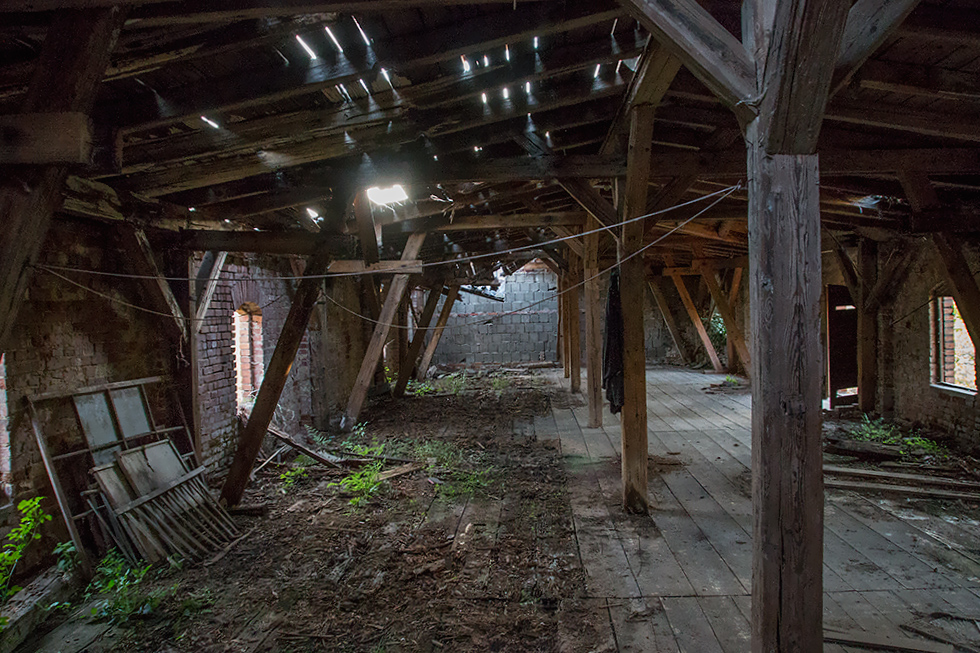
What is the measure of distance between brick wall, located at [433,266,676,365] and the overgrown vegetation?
26.6ft

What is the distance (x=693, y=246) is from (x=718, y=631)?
27.9 ft

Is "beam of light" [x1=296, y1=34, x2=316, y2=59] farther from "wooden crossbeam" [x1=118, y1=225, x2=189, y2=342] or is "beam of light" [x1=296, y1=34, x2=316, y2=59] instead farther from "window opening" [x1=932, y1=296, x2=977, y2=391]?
"window opening" [x1=932, y1=296, x2=977, y2=391]

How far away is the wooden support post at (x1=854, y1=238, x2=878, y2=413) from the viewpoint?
6812 millimetres

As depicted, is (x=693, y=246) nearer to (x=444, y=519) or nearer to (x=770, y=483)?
(x=444, y=519)

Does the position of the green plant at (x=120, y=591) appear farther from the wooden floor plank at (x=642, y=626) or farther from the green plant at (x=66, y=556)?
the wooden floor plank at (x=642, y=626)

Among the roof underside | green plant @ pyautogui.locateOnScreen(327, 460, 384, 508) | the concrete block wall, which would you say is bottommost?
green plant @ pyautogui.locateOnScreen(327, 460, 384, 508)

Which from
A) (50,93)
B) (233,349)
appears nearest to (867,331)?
(233,349)

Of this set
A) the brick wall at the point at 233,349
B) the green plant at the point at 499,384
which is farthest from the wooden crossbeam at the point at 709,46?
the green plant at the point at 499,384

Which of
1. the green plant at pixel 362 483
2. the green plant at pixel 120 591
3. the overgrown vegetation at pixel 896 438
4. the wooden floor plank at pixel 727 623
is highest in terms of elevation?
the overgrown vegetation at pixel 896 438

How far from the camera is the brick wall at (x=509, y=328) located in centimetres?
1434

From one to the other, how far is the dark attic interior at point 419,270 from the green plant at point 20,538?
2 centimetres

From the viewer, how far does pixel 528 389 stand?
10.1m

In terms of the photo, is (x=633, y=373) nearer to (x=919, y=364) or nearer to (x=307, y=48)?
(x=307, y=48)

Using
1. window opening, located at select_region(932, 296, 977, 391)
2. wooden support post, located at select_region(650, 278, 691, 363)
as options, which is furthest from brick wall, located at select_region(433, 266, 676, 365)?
window opening, located at select_region(932, 296, 977, 391)
